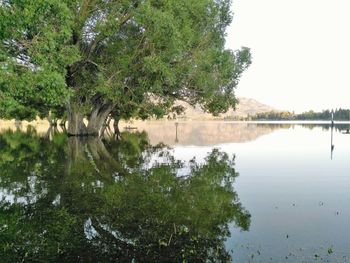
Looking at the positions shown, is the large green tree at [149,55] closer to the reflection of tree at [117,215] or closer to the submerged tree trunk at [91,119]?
the submerged tree trunk at [91,119]

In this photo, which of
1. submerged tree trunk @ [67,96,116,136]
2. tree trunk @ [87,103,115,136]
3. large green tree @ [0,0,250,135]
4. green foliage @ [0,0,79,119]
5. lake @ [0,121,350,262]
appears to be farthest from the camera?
tree trunk @ [87,103,115,136]

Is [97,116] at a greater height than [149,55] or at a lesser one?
lesser

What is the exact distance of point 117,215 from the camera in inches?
477

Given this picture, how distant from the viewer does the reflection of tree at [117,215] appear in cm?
898

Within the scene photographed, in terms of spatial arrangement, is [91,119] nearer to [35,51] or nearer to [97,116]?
[97,116]

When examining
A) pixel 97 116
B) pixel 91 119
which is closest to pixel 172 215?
pixel 91 119

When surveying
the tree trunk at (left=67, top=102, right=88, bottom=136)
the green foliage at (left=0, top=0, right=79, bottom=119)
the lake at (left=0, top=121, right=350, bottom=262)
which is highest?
the green foliage at (left=0, top=0, right=79, bottom=119)

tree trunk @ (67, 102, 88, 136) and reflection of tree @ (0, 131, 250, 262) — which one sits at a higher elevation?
tree trunk @ (67, 102, 88, 136)

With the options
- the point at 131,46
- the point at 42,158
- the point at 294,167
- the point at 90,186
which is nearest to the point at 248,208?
the point at 90,186

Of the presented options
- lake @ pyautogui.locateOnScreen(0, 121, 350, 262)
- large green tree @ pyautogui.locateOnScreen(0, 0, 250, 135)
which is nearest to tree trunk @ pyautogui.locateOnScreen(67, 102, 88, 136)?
large green tree @ pyautogui.locateOnScreen(0, 0, 250, 135)

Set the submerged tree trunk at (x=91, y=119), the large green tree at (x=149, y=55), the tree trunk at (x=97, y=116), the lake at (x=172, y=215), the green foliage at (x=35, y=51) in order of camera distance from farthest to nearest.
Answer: the tree trunk at (x=97, y=116) → the submerged tree trunk at (x=91, y=119) → the large green tree at (x=149, y=55) → the green foliage at (x=35, y=51) → the lake at (x=172, y=215)

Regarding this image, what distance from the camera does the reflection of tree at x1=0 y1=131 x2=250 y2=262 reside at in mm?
8977

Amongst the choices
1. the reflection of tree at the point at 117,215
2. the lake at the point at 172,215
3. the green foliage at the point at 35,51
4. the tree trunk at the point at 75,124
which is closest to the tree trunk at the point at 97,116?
the tree trunk at the point at 75,124

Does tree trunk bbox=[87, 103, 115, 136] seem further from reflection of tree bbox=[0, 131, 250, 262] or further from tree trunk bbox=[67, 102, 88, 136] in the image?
reflection of tree bbox=[0, 131, 250, 262]
